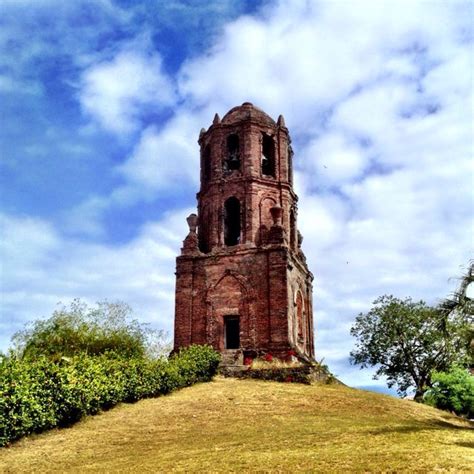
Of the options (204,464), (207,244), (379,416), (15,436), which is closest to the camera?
(204,464)

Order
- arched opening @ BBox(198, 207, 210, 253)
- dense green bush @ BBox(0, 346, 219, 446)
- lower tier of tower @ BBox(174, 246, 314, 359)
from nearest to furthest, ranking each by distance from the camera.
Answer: dense green bush @ BBox(0, 346, 219, 446) < lower tier of tower @ BBox(174, 246, 314, 359) < arched opening @ BBox(198, 207, 210, 253)

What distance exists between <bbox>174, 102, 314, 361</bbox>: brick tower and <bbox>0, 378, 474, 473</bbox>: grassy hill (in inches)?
→ 243

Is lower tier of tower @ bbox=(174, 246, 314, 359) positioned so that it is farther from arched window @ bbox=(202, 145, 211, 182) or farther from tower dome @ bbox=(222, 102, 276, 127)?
tower dome @ bbox=(222, 102, 276, 127)

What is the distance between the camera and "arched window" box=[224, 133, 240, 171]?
2922cm

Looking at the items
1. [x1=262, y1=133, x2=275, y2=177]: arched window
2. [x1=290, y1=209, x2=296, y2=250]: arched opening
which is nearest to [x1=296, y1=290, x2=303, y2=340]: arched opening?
[x1=290, y1=209, x2=296, y2=250]: arched opening

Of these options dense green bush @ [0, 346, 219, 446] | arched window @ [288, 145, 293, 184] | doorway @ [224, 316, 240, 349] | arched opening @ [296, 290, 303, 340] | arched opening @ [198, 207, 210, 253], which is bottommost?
dense green bush @ [0, 346, 219, 446]

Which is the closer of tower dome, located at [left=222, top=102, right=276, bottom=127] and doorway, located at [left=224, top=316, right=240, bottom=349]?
doorway, located at [left=224, top=316, right=240, bottom=349]

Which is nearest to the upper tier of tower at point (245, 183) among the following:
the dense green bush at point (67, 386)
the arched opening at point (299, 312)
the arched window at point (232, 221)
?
the arched window at point (232, 221)

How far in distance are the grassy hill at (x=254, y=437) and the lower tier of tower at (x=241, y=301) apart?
5508 mm

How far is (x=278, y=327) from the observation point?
24.9m

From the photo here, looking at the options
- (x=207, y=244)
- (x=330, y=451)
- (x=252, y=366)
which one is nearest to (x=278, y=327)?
(x=252, y=366)

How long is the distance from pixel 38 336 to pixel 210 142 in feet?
43.3

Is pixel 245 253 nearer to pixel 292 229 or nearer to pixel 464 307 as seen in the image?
pixel 292 229

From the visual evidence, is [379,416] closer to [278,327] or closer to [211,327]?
[278,327]
